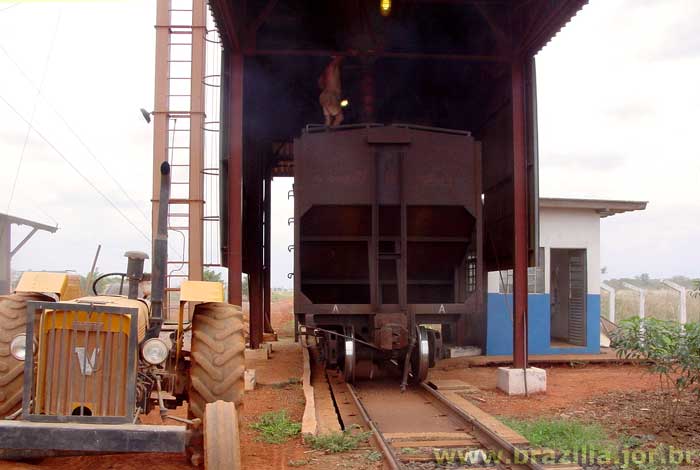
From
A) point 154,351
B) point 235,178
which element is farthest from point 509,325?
point 154,351

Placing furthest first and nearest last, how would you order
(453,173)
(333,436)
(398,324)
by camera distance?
(453,173), (398,324), (333,436)

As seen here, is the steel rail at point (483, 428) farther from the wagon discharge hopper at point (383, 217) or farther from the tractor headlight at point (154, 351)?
the tractor headlight at point (154, 351)

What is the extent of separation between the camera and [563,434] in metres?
7.03

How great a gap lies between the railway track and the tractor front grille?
254cm

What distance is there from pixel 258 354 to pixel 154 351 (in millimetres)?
9798

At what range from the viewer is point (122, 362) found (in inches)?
193

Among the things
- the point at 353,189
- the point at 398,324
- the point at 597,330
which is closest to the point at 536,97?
the point at 353,189

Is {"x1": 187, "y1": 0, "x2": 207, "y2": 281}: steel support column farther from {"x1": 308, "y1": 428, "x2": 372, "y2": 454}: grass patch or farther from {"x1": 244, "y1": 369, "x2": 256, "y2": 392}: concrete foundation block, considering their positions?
{"x1": 308, "y1": 428, "x2": 372, "y2": 454}: grass patch

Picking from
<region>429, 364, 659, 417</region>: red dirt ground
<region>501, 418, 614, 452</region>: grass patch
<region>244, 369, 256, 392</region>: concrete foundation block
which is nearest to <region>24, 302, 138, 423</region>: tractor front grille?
<region>501, 418, 614, 452</region>: grass patch

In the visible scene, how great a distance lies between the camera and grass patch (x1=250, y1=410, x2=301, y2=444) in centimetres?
725

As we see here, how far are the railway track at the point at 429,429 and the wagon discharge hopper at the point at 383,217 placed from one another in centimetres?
58

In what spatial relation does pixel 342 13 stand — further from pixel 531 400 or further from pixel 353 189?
pixel 531 400

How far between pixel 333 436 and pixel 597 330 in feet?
34.7

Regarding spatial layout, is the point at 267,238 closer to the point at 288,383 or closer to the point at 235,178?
the point at 235,178
